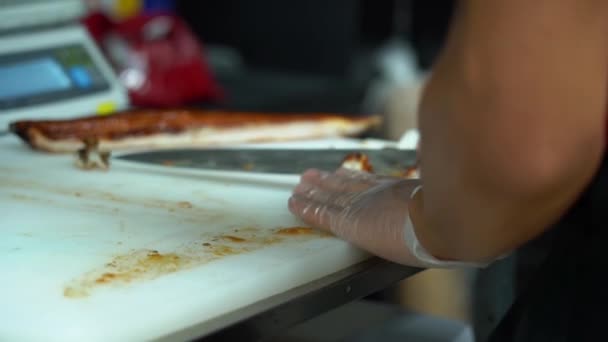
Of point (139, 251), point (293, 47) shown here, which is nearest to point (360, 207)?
point (139, 251)

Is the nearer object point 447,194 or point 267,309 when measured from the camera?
point 447,194

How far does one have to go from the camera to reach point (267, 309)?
951 mm

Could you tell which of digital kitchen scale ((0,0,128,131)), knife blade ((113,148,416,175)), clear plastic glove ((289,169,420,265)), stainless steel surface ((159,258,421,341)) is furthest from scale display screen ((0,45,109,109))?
stainless steel surface ((159,258,421,341))

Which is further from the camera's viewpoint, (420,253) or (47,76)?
(47,76)

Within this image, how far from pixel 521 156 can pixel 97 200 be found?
2.18 feet

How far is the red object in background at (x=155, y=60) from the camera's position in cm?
243

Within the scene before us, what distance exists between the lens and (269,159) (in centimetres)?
146

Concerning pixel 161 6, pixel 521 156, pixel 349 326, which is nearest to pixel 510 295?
pixel 349 326

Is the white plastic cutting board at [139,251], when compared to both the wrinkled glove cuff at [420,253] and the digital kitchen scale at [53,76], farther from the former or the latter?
the digital kitchen scale at [53,76]

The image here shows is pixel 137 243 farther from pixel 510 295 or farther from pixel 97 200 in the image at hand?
pixel 510 295

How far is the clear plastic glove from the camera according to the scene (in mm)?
1022

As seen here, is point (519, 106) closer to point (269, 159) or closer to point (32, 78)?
point (269, 159)

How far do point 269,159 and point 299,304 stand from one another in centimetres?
50

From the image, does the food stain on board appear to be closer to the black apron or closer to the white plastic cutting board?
the white plastic cutting board
